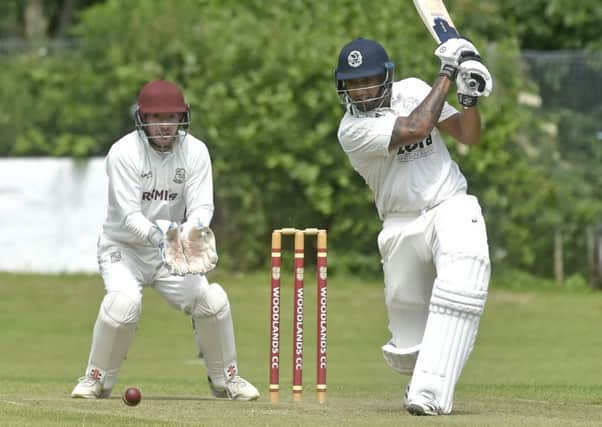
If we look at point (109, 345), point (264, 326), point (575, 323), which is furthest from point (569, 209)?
point (109, 345)

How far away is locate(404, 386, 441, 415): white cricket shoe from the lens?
21.4 feet

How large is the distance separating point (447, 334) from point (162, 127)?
1.80 m

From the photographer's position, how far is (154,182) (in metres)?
7.57

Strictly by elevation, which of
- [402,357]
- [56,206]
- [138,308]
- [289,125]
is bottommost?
[56,206]

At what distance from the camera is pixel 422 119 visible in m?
6.68

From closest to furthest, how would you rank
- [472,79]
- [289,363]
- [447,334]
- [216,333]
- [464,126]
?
[447,334] → [472,79] → [464,126] → [216,333] → [289,363]

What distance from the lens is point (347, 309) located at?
15.2 m

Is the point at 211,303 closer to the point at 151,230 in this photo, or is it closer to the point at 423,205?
the point at 151,230

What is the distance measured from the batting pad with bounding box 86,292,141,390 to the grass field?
0.84 ft

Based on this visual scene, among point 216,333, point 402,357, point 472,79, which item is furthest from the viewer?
point 216,333

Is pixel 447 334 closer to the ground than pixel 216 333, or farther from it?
farther from it

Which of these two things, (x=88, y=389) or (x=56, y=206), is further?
(x=56, y=206)

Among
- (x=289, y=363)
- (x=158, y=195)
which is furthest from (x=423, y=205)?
(x=289, y=363)

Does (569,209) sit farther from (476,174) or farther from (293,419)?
(293,419)
